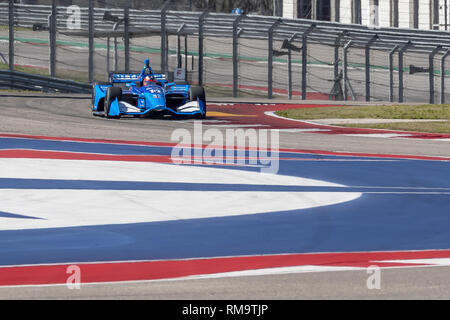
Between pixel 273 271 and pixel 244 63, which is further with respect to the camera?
pixel 244 63

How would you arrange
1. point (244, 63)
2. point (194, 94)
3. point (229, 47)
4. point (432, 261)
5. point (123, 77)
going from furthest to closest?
point (229, 47) < point (244, 63) < point (194, 94) < point (123, 77) < point (432, 261)

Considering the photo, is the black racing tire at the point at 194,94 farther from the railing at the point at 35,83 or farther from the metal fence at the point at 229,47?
the railing at the point at 35,83

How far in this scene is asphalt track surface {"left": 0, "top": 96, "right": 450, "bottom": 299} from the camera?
6008 mm

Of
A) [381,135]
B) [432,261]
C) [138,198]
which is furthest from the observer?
[381,135]

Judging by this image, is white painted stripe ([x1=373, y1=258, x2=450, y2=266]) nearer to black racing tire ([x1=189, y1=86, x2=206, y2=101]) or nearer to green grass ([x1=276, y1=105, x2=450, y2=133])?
green grass ([x1=276, y1=105, x2=450, y2=133])

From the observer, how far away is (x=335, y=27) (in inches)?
1352

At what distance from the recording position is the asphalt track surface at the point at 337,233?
19.7 ft

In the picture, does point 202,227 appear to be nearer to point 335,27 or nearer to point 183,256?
point 183,256

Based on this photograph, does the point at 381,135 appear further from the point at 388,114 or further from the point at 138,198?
→ the point at 138,198

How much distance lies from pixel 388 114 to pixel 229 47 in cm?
2812

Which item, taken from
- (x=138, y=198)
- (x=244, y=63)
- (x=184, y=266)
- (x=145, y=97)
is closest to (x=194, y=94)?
(x=145, y=97)

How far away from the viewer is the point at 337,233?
8.37 meters

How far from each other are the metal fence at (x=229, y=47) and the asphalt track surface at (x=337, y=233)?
→ 1382cm

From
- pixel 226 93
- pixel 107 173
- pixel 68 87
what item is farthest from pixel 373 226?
pixel 226 93
